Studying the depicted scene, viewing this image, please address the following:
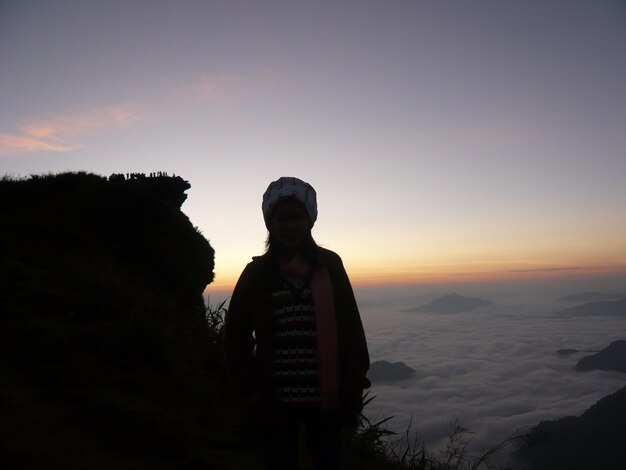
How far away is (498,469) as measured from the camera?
187 inches

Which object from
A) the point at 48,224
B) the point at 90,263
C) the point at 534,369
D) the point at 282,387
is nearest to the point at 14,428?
the point at 282,387

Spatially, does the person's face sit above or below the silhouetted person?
above

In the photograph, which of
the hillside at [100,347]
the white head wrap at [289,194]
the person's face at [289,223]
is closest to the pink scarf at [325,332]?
the person's face at [289,223]

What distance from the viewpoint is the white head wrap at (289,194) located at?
2.22 metres

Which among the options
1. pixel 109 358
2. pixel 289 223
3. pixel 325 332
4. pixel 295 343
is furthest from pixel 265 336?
pixel 109 358

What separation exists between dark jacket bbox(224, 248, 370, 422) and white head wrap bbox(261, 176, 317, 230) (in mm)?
249

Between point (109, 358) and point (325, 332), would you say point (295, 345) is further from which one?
point (109, 358)

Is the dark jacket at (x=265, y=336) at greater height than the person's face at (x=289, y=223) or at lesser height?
lesser

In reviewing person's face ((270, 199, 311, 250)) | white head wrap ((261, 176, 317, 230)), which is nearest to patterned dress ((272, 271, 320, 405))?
person's face ((270, 199, 311, 250))

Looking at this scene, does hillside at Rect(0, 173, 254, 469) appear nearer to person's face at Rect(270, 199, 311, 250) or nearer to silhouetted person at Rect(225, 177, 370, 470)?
silhouetted person at Rect(225, 177, 370, 470)

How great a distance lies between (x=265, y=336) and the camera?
2.12 meters

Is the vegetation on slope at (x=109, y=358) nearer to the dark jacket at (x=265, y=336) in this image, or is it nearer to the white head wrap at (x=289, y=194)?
the dark jacket at (x=265, y=336)

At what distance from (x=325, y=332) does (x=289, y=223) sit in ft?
2.07

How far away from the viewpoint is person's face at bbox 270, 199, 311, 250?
7.36 ft
